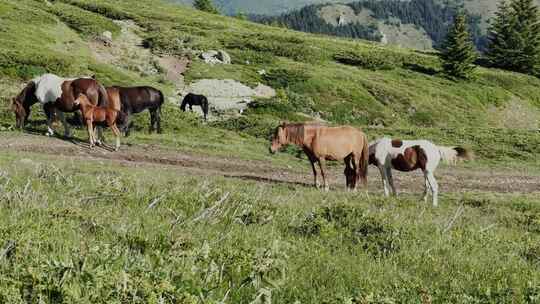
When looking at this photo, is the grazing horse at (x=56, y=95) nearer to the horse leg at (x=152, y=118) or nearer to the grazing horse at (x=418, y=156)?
the horse leg at (x=152, y=118)

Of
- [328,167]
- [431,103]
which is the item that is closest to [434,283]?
[328,167]

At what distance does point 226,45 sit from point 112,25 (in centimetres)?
1465

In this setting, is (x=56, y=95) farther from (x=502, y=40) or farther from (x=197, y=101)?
(x=502, y=40)

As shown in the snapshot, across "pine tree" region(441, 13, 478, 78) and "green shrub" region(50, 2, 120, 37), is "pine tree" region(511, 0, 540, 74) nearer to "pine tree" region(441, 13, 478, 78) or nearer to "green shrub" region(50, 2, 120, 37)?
"pine tree" region(441, 13, 478, 78)

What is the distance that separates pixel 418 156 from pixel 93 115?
45.2 feet

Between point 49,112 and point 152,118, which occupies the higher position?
point 49,112

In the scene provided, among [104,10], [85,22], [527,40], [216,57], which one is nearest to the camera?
[216,57]

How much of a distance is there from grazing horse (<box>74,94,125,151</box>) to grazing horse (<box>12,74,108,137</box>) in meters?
0.67

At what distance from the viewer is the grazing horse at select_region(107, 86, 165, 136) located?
2642 centimetres

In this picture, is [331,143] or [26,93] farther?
[26,93]

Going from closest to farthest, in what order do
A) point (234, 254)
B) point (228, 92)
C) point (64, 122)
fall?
point (234, 254) → point (64, 122) → point (228, 92)

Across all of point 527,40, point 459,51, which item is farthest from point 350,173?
point 527,40

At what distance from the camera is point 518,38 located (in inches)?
3479

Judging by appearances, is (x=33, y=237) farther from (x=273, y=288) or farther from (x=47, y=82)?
(x=47, y=82)
